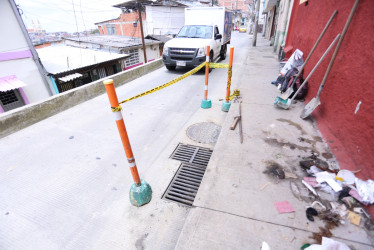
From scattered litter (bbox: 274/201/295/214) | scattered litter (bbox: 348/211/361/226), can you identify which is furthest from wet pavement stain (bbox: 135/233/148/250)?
scattered litter (bbox: 348/211/361/226)

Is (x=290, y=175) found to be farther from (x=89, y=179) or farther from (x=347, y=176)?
(x=89, y=179)

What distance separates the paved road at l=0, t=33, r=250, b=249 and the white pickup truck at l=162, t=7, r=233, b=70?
376 centimetres

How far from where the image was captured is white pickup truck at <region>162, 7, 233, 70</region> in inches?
320

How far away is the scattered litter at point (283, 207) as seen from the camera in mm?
2008

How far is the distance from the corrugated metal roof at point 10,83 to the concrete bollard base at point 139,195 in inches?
351

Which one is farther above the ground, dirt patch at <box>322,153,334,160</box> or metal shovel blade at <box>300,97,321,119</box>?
metal shovel blade at <box>300,97,321,119</box>

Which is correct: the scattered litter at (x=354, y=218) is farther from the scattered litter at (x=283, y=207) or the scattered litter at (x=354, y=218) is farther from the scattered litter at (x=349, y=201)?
the scattered litter at (x=283, y=207)

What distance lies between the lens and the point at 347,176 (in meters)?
2.31

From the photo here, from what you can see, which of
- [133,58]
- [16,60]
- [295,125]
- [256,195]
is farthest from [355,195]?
[133,58]

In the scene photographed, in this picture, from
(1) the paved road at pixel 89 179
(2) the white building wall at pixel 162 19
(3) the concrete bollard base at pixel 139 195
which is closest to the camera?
(1) the paved road at pixel 89 179

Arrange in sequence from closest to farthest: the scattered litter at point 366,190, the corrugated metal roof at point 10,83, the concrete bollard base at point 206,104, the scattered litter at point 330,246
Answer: the scattered litter at point 330,246 < the scattered litter at point 366,190 < the concrete bollard base at point 206,104 < the corrugated metal roof at point 10,83

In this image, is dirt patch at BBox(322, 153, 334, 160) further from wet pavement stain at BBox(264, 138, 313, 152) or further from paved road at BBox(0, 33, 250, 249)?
paved road at BBox(0, 33, 250, 249)

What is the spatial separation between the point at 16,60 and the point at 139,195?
10.3 m

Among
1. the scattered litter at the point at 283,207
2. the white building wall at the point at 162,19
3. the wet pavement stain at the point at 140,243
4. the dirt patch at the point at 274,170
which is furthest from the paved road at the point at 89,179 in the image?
the white building wall at the point at 162,19
